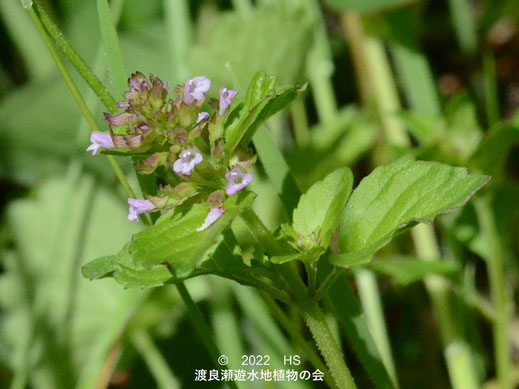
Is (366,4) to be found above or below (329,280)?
above

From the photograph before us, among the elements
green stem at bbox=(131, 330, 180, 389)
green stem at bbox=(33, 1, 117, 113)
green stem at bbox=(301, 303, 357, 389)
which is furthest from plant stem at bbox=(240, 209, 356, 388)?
green stem at bbox=(131, 330, 180, 389)

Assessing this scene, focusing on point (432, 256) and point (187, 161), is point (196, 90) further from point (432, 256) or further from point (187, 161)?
point (432, 256)

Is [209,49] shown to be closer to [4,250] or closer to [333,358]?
[4,250]

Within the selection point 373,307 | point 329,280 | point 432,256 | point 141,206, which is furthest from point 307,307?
point 432,256

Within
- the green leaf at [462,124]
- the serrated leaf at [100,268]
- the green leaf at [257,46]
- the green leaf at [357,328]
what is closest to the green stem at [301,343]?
the green leaf at [357,328]

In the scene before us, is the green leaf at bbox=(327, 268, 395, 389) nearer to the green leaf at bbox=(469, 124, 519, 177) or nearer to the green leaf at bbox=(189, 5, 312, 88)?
the green leaf at bbox=(469, 124, 519, 177)
